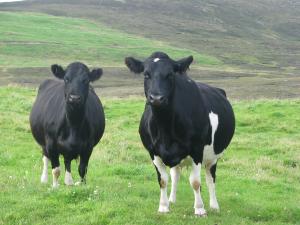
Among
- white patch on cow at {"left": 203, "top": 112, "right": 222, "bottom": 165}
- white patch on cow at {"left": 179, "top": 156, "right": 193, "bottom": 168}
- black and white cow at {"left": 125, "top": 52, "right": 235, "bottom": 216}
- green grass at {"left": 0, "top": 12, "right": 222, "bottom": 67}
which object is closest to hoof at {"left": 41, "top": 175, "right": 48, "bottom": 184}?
black and white cow at {"left": 125, "top": 52, "right": 235, "bottom": 216}

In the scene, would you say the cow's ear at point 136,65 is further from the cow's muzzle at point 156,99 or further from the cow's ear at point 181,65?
the cow's muzzle at point 156,99

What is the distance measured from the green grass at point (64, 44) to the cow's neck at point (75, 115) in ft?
236

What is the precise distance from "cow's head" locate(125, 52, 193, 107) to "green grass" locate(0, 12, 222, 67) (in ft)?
243

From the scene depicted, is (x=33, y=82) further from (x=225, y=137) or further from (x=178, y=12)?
(x=178, y=12)

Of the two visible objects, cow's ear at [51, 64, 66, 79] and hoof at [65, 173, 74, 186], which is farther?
hoof at [65, 173, 74, 186]

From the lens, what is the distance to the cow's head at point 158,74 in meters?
9.17

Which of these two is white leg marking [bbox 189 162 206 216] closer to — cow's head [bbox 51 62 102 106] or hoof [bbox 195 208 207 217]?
hoof [bbox 195 208 207 217]


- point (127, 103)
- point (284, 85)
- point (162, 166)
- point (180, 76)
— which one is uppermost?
point (180, 76)

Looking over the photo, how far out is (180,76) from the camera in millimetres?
10578

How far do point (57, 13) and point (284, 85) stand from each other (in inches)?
4537

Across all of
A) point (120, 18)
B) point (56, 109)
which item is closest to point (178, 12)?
point (120, 18)

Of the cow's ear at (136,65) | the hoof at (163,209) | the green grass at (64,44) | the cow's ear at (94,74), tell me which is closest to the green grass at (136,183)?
the hoof at (163,209)

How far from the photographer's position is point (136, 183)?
47.1 ft

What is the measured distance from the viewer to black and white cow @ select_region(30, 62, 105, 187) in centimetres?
1152
